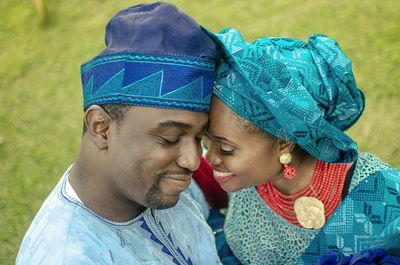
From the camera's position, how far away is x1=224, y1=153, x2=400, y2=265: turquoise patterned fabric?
288cm

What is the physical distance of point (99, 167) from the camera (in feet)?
7.70

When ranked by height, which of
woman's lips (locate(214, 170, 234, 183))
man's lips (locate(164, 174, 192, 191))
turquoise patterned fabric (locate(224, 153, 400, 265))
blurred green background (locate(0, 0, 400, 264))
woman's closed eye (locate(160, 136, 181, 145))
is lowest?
blurred green background (locate(0, 0, 400, 264))

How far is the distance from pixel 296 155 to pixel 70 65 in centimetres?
383

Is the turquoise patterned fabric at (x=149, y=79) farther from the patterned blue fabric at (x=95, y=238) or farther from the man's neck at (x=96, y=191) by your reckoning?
the patterned blue fabric at (x=95, y=238)

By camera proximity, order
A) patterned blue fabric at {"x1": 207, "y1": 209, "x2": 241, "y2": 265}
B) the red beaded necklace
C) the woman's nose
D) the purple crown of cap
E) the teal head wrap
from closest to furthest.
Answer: the purple crown of cap → the teal head wrap → the woman's nose → the red beaded necklace → patterned blue fabric at {"x1": 207, "y1": 209, "x2": 241, "y2": 265}

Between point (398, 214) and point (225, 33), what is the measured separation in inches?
50.4

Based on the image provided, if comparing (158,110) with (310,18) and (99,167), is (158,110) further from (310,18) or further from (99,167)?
(310,18)

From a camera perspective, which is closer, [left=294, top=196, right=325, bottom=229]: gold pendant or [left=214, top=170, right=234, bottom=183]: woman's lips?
[left=214, top=170, right=234, bottom=183]: woman's lips

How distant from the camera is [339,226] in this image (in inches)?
118

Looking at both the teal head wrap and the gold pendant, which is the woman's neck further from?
the teal head wrap

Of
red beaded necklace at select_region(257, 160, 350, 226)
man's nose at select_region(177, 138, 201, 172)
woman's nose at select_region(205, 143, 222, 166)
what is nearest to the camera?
man's nose at select_region(177, 138, 201, 172)

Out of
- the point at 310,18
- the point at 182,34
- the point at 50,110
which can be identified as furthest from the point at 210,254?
the point at 310,18

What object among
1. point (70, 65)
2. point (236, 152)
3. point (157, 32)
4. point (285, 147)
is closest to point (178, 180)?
point (236, 152)

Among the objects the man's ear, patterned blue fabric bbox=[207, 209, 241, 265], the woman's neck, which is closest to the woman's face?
the woman's neck
